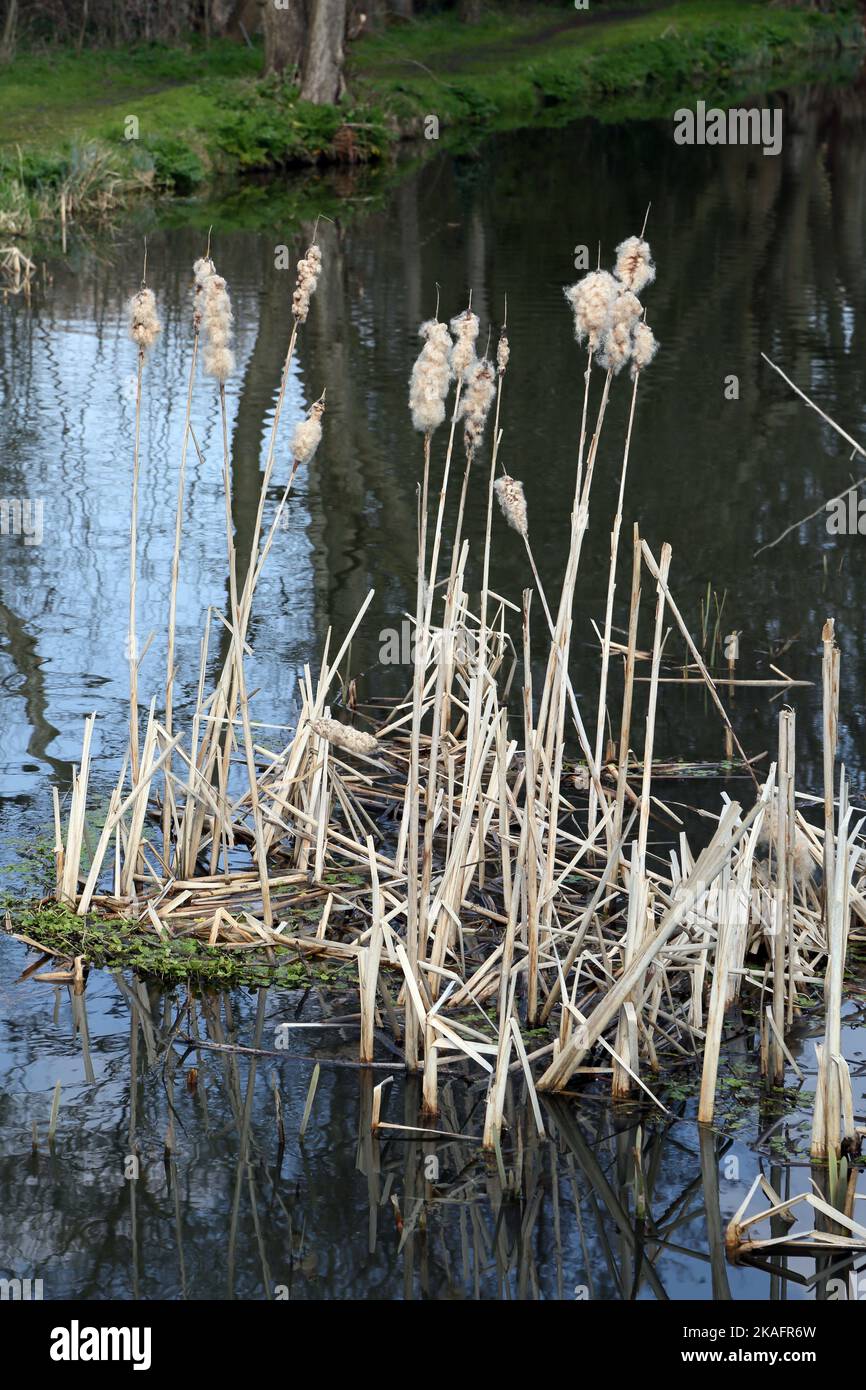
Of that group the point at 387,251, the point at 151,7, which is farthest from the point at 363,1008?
the point at 151,7

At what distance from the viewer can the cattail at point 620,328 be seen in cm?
445

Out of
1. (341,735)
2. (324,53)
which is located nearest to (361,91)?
(324,53)

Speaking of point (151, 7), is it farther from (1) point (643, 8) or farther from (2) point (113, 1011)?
(2) point (113, 1011)

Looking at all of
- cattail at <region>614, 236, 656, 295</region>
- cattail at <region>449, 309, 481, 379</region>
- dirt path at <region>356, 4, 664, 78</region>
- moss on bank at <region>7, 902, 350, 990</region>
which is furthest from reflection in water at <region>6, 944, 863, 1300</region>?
dirt path at <region>356, 4, 664, 78</region>

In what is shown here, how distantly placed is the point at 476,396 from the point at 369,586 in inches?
173

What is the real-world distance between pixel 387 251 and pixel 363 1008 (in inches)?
618

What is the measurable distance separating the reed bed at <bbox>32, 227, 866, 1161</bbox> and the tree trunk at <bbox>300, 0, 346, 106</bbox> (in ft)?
70.8

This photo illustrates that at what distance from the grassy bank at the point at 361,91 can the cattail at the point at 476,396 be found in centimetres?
1487

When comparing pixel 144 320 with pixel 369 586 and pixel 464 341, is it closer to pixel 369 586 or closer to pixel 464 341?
pixel 464 341

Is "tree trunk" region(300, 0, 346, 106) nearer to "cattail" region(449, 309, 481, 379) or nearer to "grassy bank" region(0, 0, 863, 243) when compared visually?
"grassy bank" region(0, 0, 863, 243)

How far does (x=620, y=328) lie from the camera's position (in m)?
4.50

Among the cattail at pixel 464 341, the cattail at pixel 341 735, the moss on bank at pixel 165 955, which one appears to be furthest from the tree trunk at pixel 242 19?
the cattail at pixel 464 341

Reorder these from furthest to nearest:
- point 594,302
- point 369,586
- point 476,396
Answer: point 369,586
point 476,396
point 594,302

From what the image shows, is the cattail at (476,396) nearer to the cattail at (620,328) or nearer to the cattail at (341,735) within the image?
the cattail at (620,328)
